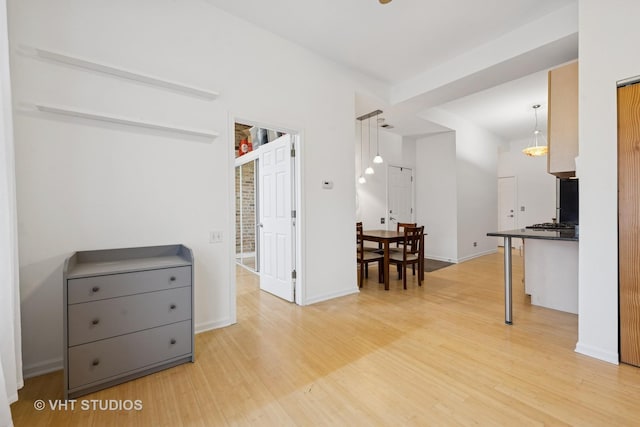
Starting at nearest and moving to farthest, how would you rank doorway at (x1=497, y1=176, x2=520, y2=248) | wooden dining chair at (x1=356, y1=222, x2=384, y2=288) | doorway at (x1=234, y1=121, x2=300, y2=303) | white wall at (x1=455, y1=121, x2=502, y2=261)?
doorway at (x1=234, y1=121, x2=300, y2=303), wooden dining chair at (x1=356, y1=222, x2=384, y2=288), white wall at (x1=455, y1=121, x2=502, y2=261), doorway at (x1=497, y1=176, x2=520, y2=248)

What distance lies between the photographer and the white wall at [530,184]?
24.9 ft

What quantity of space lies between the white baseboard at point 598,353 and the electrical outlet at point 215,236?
3251mm

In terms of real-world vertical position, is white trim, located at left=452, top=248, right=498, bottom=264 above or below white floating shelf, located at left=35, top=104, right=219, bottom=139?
below

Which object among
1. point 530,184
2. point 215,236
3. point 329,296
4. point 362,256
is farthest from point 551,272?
point 530,184

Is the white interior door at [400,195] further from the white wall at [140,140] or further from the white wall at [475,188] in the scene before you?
the white wall at [140,140]

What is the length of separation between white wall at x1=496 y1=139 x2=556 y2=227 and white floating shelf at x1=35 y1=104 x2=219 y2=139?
871 centimetres

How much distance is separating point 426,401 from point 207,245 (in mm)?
2174

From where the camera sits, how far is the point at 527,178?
7.95 metres

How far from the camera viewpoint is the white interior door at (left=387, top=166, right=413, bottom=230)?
6.24 metres

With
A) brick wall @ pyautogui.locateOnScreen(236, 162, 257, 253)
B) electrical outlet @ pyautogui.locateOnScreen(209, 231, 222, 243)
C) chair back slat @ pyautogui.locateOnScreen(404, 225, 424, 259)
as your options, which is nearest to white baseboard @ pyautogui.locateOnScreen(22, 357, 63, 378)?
electrical outlet @ pyautogui.locateOnScreen(209, 231, 222, 243)

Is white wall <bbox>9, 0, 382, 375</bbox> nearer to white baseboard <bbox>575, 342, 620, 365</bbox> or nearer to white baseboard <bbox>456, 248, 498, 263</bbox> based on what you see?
white baseboard <bbox>575, 342, 620, 365</bbox>

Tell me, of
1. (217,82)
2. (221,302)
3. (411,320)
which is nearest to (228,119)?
(217,82)

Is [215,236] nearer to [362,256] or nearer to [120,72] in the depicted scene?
[120,72]

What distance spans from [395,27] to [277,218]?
2.64 metres
